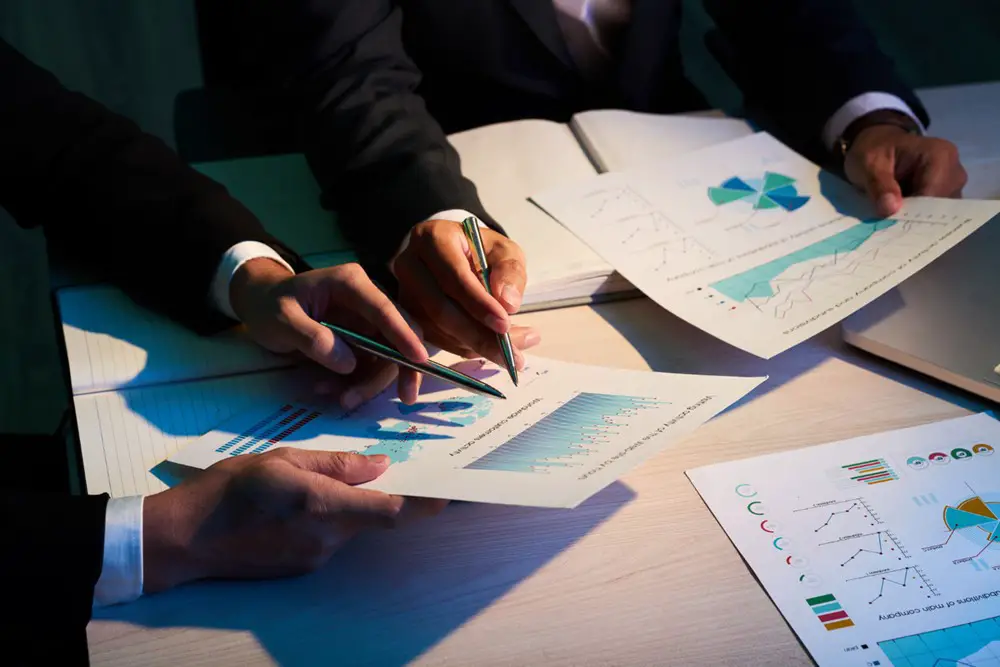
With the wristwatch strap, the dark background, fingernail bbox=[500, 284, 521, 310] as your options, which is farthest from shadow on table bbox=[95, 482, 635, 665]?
the dark background

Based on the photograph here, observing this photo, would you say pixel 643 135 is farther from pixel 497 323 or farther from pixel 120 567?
pixel 120 567

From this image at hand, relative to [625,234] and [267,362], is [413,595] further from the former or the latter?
[625,234]

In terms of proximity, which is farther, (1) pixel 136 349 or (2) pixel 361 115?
(2) pixel 361 115

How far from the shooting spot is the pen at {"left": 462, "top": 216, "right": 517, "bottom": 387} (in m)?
0.86

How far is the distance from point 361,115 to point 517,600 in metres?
0.70

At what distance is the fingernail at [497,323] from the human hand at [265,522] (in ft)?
0.70

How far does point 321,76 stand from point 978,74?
92.0 inches

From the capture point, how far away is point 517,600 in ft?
2.25

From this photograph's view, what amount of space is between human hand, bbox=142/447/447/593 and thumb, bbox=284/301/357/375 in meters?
0.16

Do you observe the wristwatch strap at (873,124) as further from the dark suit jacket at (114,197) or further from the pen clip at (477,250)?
the dark suit jacket at (114,197)

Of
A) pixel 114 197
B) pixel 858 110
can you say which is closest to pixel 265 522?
pixel 114 197

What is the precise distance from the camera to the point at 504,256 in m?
0.97

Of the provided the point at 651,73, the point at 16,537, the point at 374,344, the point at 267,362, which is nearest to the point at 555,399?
the point at 374,344

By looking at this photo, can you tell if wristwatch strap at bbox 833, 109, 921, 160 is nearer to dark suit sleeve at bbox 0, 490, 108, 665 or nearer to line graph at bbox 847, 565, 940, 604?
line graph at bbox 847, 565, 940, 604
